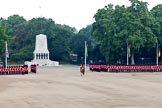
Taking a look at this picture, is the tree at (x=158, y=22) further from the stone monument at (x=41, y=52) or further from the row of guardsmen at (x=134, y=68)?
the stone monument at (x=41, y=52)

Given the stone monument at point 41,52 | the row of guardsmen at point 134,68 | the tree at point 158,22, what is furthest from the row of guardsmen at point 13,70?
the stone monument at point 41,52

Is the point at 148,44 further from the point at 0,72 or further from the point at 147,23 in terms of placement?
the point at 0,72

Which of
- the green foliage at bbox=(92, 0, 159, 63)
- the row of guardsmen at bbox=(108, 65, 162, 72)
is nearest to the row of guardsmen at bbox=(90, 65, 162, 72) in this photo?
the row of guardsmen at bbox=(108, 65, 162, 72)

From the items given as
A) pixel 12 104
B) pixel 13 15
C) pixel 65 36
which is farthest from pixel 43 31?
pixel 12 104

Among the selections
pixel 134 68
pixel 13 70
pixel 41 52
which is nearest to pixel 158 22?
pixel 134 68

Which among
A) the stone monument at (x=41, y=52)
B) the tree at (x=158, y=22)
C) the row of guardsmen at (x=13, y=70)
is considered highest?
the tree at (x=158, y=22)

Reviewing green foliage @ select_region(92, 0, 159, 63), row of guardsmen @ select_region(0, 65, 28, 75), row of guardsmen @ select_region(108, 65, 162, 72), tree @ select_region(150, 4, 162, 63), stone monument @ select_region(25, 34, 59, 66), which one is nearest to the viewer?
row of guardsmen @ select_region(0, 65, 28, 75)

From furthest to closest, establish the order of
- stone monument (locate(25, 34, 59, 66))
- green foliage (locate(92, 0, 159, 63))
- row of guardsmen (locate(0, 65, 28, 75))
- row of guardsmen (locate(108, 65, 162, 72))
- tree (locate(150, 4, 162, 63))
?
stone monument (locate(25, 34, 59, 66))
tree (locate(150, 4, 162, 63))
green foliage (locate(92, 0, 159, 63))
row of guardsmen (locate(108, 65, 162, 72))
row of guardsmen (locate(0, 65, 28, 75))

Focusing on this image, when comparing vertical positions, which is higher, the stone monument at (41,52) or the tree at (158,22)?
the tree at (158,22)

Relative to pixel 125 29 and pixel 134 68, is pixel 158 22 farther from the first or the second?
pixel 134 68

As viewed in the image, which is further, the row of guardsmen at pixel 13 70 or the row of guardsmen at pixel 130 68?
the row of guardsmen at pixel 130 68

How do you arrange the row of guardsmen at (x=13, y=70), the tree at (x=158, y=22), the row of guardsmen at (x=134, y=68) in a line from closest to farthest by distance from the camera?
1. the row of guardsmen at (x=13, y=70)
2. the row of guardsmen at (x=134, y=68)
3. the tree at (x=158, y=22)

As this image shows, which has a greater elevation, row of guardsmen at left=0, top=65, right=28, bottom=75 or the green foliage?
the green foliage

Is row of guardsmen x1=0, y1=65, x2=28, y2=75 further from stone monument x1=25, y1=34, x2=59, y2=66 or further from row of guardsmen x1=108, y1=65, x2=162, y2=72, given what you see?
stone monument x1=25, y1=34, x2=59, y2=66
